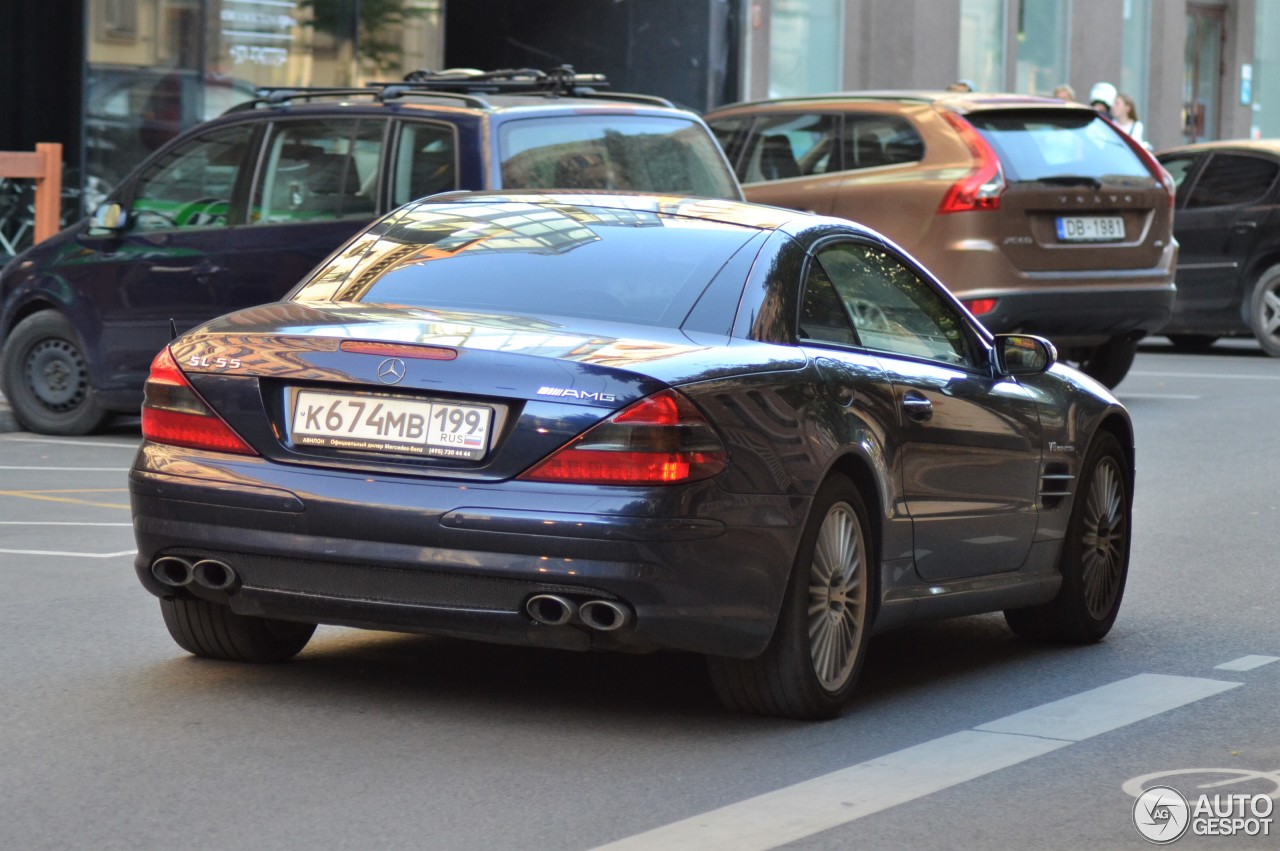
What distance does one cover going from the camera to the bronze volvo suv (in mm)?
14367

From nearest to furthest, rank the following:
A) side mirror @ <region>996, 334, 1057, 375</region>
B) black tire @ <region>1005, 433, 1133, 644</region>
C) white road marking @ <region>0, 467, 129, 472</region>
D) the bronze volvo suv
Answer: side mirror @ <region>996, 334, 1057, 375</region>
black tire @ <region>1005, 433, 1133, 644</region>
white road marking @ <region>0, 467, 129, 472</region>
the bronze volvo suv

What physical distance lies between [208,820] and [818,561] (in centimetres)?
185

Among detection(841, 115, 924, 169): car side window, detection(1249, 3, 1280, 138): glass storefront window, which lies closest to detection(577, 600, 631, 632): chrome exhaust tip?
detection(841, 115, 924, 169): car side window

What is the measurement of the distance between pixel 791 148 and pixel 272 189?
4980mm

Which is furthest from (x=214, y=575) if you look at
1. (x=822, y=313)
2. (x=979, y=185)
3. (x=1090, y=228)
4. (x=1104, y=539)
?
(x=1090, y=228)

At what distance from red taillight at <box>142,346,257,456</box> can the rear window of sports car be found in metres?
0.54

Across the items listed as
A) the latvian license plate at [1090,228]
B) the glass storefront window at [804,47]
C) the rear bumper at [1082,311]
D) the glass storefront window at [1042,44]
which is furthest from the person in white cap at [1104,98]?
the latvian license plate at [1090,228]

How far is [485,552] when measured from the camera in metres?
5.58

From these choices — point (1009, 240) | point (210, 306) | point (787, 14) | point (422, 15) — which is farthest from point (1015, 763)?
point (787, 14)

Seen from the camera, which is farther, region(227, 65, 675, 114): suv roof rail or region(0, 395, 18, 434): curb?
region(0, 395, 18, 434): curb

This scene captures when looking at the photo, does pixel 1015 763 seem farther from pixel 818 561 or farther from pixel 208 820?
pixel 208 820

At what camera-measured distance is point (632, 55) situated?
2495 centimetres

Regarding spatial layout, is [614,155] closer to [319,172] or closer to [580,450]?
[319,172]

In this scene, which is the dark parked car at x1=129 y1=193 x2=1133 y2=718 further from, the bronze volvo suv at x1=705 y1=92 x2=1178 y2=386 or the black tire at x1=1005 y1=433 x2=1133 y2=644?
the bronze volvo suv at x1=705 y1=92 x2=1178 y2=386
